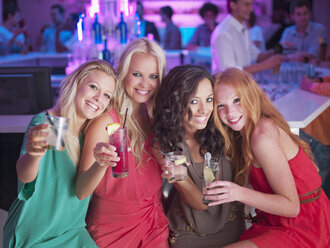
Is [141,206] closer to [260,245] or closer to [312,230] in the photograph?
[260,245]

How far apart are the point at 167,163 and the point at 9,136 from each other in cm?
154

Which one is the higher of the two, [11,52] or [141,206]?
[11,52]

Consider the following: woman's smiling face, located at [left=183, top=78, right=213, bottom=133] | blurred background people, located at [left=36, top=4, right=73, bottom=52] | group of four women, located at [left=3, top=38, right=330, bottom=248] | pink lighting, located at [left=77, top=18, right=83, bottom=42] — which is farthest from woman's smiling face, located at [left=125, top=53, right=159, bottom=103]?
blurred background people, located at [left=36, top=4, right=73, bottom=52]

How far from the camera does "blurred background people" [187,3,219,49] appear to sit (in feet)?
26.5

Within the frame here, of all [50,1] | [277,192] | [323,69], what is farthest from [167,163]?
[50,1]

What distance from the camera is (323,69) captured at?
15.3 feet

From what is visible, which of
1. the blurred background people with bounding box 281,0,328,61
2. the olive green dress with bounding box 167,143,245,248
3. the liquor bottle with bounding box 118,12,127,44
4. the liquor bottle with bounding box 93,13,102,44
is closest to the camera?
the olive green dress with bounding box 167,143,245,248

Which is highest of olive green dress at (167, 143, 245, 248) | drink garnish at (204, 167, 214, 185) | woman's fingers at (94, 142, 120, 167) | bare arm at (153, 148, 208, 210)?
woman's fingers at (94, 142, 120, 167)

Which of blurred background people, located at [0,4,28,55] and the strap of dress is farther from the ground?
blurred background people, located at [0,4,28,55]

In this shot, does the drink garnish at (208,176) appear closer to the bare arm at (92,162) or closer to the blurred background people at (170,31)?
the bare arm at (92,162)

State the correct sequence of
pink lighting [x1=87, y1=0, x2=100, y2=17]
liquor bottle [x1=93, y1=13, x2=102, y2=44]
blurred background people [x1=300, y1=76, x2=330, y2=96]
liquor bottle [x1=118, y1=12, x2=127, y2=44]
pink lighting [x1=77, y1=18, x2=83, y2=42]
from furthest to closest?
liquor bottle [x1=118, y1=12, x2=127, y2=44]
liquor bottle [x1=93, y1=13, x2=102, y2=44]
pink lighting [x1=87, y1=0, x2=100, y2=17]
pink lighting [x1=77, y1=18, x2=83, y2=42]
blurred background people [x1=300, y1=76, x2=330, y2=96]

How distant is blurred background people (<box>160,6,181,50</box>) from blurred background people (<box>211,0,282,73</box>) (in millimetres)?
3710

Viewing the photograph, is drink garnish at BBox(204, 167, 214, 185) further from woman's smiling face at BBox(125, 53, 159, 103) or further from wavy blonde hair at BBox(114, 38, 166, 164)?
woman's smiling face at BBox(125, 53, 159, 103)

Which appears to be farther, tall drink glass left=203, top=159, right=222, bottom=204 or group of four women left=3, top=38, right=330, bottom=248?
group of four women left=3, top=38, right=330, bottom=248
